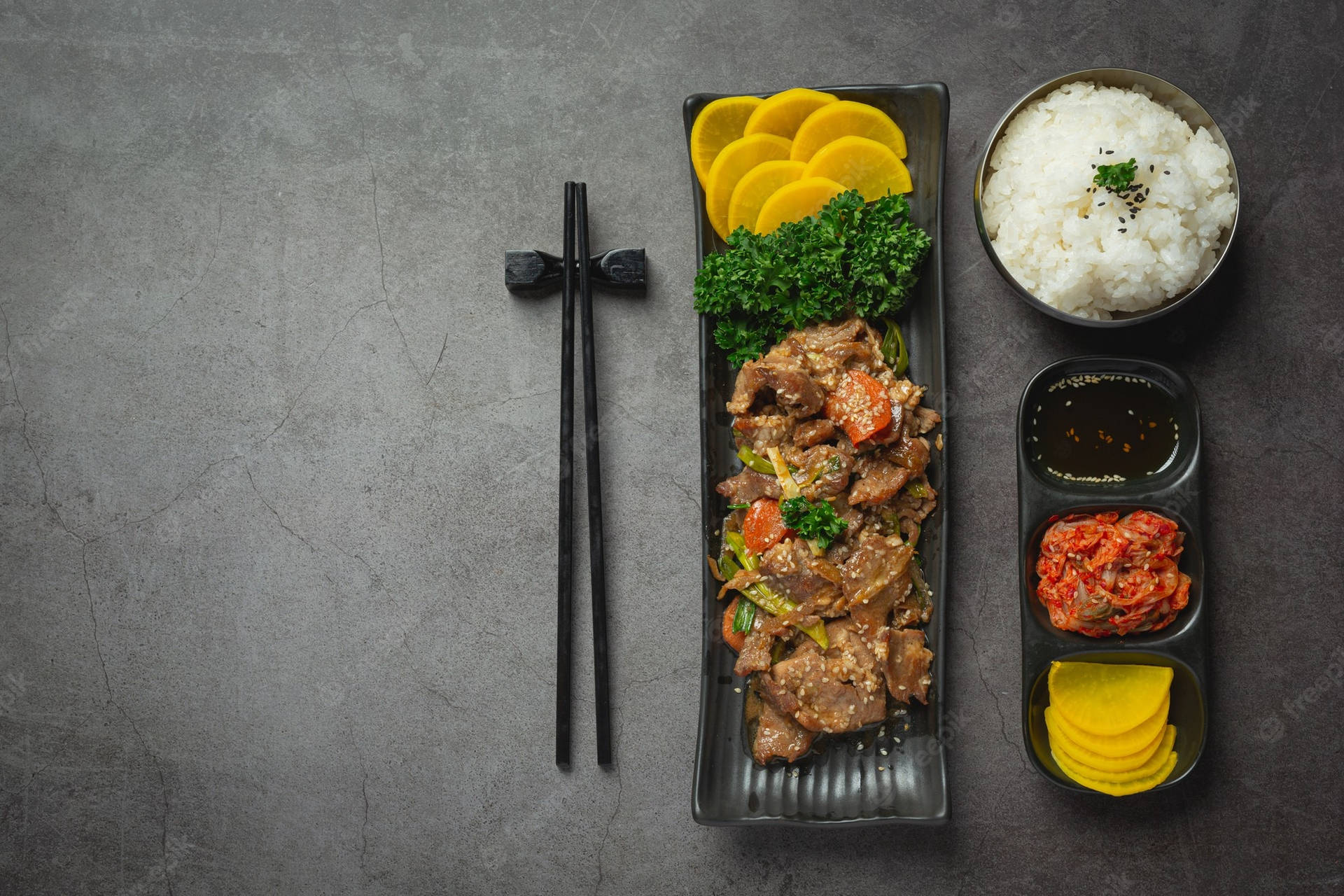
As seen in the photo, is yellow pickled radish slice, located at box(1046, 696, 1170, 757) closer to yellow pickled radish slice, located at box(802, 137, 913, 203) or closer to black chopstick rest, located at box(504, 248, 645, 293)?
yellow pickled radish slice, located at box(802, 137, 913, 203)

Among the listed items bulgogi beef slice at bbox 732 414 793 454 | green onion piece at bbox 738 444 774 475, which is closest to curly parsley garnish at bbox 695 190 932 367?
bulgogi beef slice at bbox 732 414 793 454

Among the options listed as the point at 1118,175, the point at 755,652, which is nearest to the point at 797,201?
the point at 1118,175

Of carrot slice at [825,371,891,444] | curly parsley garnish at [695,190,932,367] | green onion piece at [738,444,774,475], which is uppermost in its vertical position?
curly parsley garnish at [695,190,932,367]

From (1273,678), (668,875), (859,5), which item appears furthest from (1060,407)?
(668,875)

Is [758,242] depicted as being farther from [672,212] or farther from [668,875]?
[668,875]

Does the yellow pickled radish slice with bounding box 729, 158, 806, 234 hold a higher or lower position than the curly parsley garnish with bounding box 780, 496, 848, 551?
higher

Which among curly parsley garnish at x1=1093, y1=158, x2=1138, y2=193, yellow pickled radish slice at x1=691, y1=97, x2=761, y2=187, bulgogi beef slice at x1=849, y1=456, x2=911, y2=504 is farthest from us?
yellow pickled radish slice at x1=691, y1=97, x2=761, y2=187

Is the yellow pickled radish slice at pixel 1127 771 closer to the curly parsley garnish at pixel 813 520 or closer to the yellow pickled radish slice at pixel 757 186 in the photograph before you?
the curly parsley garnish at pixel 813 520
